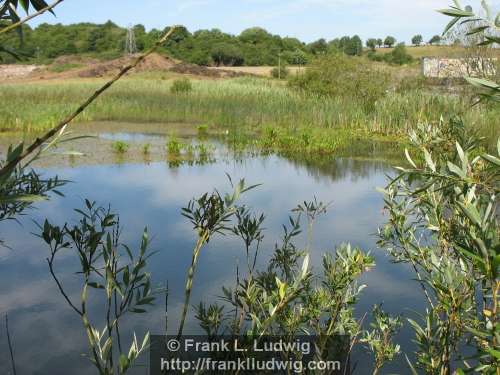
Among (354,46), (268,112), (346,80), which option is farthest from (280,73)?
(354,46)

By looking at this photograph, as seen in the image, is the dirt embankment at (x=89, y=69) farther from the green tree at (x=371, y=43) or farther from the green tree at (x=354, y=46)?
the green tree at (x=371, y=43)

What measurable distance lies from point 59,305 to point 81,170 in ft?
14.2

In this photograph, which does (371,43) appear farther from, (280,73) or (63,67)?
(63,67)

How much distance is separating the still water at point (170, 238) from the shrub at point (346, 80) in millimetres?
5162

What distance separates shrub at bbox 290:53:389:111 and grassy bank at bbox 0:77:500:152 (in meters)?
0.41

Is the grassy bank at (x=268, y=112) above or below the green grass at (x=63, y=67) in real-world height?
below

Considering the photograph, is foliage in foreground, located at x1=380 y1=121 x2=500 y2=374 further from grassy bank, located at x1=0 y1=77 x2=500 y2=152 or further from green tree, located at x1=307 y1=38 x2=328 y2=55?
green tree, located at x1=307 y1=38 x2=328 y2=55

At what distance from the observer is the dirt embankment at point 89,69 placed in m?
30.4

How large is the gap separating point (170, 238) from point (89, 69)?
2889 cm

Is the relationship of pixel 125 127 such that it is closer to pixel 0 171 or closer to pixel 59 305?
pixel 59 305

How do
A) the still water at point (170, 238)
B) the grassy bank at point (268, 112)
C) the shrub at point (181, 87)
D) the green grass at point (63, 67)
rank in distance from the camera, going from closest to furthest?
the still water at point (170, 238)
the grassy bank at point (268, 112)
the shrub at point (181, 87)
the green grass at point (63, 67)

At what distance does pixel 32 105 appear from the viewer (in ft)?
42.9

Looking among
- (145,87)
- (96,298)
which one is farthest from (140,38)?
(96,298)

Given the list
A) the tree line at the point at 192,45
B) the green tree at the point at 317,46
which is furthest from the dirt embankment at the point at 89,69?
the green tree at the point at 317,46
